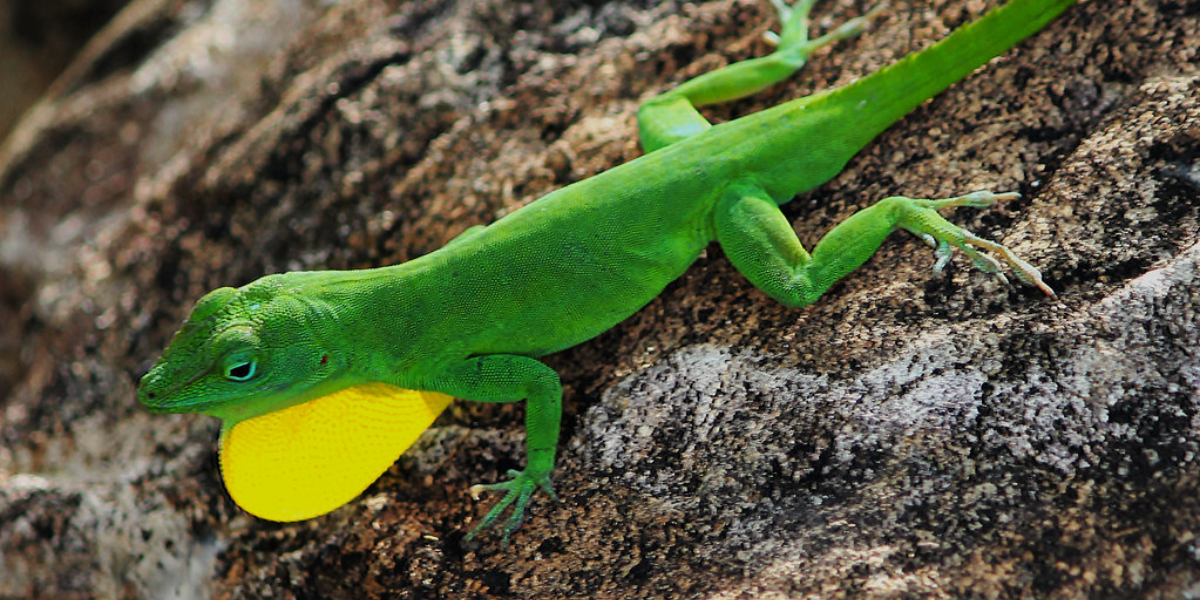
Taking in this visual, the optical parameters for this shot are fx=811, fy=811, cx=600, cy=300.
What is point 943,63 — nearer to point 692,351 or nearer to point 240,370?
point 692,351

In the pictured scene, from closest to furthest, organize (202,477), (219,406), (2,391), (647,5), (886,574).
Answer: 1. (886,574)
2. (219,406)
3. (202,477)
4. (647,5)
5. (2,391)

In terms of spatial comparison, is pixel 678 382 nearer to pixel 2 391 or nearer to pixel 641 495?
pixel 641 495

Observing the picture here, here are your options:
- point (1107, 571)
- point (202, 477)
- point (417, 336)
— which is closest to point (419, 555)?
point (417, 336)

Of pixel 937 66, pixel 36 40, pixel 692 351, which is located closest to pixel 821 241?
pixel 692 351

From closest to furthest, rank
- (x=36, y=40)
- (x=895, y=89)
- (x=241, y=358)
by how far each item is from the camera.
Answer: (x=241, y=358)
(x=895, y=89)
(x=36, y=40)

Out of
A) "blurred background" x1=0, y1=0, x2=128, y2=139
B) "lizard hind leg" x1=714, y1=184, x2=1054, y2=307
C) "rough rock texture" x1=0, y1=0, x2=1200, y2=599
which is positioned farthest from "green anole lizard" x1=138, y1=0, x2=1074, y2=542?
"blurred background" x1=0, y1=0, x2=128, y2=139

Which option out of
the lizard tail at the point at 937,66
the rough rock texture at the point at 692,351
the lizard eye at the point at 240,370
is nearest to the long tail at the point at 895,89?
the lizard tail at the point at 937,66

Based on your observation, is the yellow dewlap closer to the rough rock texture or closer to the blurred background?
the rough rock texture
